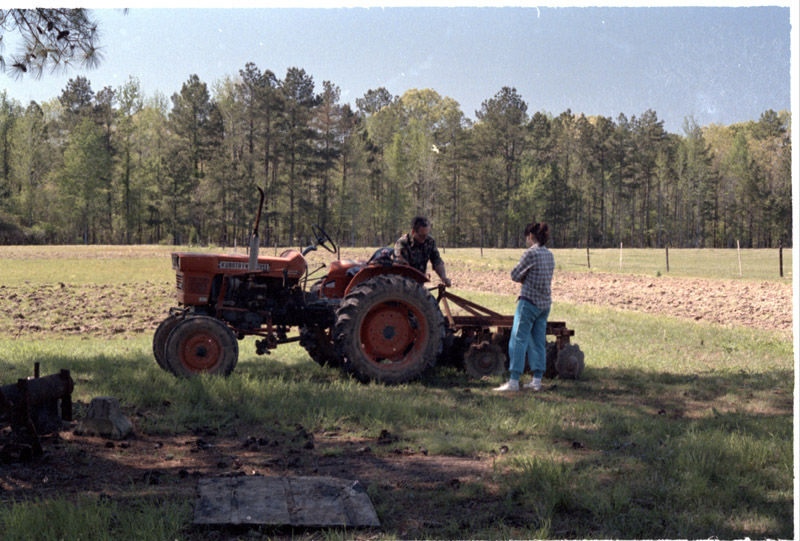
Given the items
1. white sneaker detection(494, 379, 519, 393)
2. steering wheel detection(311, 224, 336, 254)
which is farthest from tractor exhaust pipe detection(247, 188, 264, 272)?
white sneaker detection(494, 379, 519, 393)

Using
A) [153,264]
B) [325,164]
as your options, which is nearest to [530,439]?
[153,264]

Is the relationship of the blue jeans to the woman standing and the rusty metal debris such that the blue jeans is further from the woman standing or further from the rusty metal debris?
the rusty metal debris

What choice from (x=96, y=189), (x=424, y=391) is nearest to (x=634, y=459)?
(x=424, y=391)

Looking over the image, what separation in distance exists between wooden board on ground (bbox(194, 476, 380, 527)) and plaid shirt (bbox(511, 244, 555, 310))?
3.10 meters

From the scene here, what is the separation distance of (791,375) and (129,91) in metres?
31.6

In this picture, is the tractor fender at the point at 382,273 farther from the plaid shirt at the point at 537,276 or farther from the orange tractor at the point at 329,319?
the plaid shirt at the point at 537,276

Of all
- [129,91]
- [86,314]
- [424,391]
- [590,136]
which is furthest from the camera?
[590,136]

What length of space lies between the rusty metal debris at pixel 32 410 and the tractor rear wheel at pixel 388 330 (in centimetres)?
247

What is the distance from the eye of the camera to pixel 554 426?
4875 mm

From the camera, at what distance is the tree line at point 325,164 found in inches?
1009

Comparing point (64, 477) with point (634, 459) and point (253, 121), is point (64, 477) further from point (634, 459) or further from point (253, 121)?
point (253, 121)

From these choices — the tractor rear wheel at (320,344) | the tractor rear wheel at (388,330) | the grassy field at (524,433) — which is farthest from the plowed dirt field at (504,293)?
the tractor rear wheel at (388,330)

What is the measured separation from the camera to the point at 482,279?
21141 millimetres

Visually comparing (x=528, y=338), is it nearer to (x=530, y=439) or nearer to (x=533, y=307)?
(x=533, y=307)
